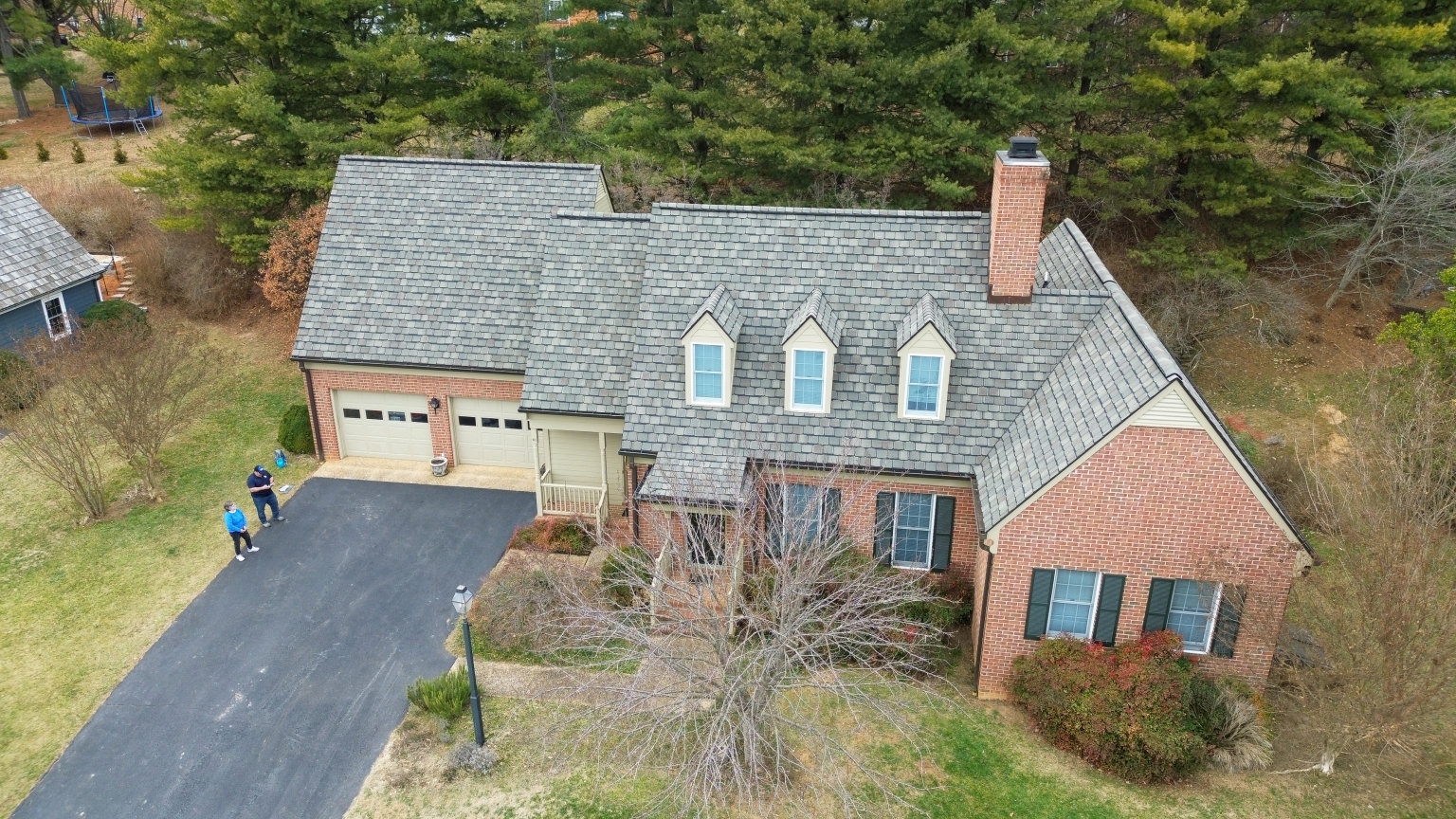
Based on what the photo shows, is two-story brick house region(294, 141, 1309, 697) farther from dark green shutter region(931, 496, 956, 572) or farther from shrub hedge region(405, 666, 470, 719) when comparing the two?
shrub hedge region(405, 666, 470, 719)

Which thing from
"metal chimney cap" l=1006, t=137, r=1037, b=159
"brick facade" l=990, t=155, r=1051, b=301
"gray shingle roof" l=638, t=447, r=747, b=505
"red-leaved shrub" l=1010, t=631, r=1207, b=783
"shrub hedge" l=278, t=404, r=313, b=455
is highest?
"metal chimney cap" l=1006, t=137, r=1037, b=159

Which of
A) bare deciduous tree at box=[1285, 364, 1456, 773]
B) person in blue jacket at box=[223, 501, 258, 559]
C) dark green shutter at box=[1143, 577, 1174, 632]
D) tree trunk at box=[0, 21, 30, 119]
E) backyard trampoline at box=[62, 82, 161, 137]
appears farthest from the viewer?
backyard trampoline at box=[62, 82, 161, 137]

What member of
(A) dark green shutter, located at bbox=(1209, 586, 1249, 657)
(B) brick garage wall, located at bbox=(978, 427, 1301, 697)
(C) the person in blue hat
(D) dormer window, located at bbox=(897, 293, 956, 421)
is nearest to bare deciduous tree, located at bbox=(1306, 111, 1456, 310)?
(D) dormer window, located at bbox=(897, 293, 956, 421)

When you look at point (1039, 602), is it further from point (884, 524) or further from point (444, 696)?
point (444, 696)

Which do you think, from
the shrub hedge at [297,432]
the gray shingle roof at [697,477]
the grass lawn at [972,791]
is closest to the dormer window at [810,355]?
the gray shingle roof at [697,477]

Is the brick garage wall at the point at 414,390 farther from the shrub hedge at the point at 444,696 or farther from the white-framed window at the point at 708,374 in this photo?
the shrub hedge at the point at 444,696

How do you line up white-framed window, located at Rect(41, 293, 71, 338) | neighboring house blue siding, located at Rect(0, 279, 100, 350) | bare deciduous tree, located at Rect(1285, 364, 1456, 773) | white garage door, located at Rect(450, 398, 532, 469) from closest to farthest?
bare deciduous tree, located at Rect(1285, 364, 1456, 773) < white garage door, located at Rect(450, 398, 532, 469) < neighboring house blue siding, located at Rect(0, 279, 100, 350) < white-framed window, located at Rect(41, 293, 71, 338)

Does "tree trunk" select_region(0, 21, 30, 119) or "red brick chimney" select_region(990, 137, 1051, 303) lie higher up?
"tree trunk" select_region(0, 21, 30, 119)

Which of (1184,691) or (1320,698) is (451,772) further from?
(1320,698)
